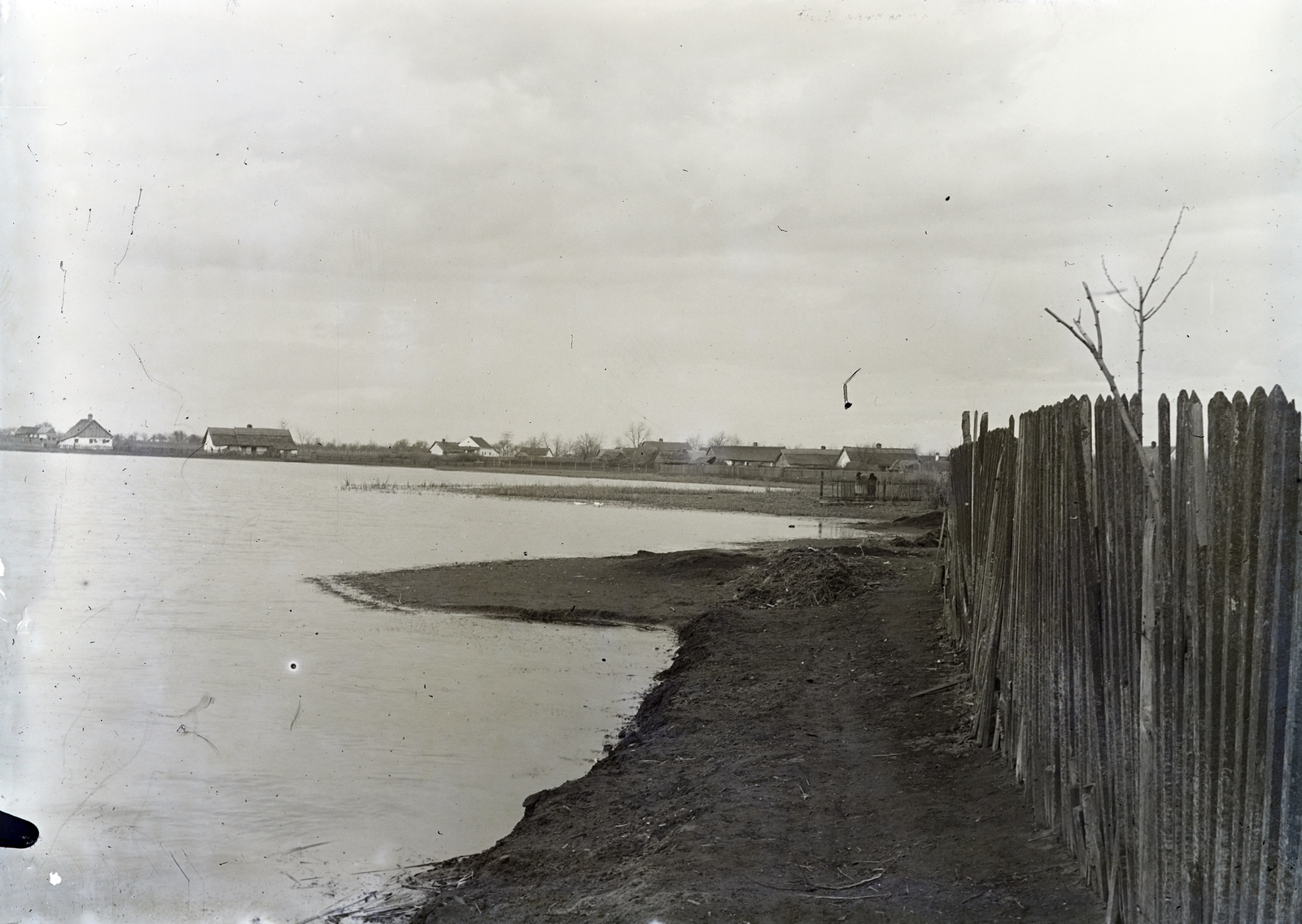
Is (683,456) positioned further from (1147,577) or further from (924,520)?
(1147,577)

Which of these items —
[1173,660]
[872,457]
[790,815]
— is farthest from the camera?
[872,457]

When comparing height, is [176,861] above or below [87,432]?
below

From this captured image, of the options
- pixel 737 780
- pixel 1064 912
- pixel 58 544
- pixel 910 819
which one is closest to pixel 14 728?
pixel 737 780

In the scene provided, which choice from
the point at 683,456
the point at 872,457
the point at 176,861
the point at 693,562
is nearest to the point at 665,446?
the point at 683,456

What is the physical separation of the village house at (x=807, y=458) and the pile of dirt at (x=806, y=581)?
251ft

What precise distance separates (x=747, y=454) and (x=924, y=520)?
71.3 meters

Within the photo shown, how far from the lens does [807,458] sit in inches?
3989

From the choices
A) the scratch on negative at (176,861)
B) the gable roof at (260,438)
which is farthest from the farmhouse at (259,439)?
the scratch on negative at (176,861)

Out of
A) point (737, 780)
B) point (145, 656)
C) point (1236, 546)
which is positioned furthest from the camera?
point (145, 656)

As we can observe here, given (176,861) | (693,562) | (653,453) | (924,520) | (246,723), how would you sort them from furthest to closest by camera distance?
1. (653,453)
2. (924,520)
3. (693,562)
4. (246,723)
5. (176,861)

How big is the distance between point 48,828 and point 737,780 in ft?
18.2

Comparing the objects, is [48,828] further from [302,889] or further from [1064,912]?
[1064,912]

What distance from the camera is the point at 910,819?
6.22 meters

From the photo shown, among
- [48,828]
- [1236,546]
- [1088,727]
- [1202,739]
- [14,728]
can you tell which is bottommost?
[48,828]
